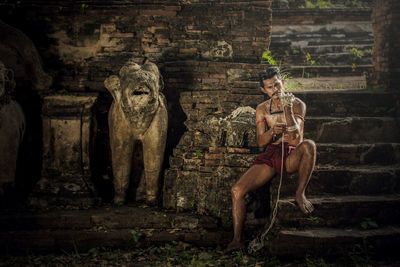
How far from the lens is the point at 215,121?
4332 millimetres

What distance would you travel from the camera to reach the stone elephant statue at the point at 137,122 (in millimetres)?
4152

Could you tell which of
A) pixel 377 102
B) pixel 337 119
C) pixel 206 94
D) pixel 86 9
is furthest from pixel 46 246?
pixel 377 102

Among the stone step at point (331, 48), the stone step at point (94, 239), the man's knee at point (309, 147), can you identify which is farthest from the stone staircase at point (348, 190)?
the stone step at point (331, 48)

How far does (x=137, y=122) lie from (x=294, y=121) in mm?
1896

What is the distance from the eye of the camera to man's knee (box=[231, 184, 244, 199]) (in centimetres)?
369

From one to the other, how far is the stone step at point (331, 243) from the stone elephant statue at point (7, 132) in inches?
130

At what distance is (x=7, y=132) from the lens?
4.27 m

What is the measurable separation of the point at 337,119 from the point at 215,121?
6.31 feet

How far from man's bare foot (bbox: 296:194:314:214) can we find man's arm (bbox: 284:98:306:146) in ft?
1.90

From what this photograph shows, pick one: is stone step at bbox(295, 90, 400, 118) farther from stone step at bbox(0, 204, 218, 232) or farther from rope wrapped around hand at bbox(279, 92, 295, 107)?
stone step at bbox(0, 204, 218, 232)

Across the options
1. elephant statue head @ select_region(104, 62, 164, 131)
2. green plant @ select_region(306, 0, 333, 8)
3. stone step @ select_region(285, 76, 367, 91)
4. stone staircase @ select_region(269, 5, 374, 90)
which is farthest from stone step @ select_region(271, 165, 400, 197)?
green plant @ select_region(306, 0, 333, 8)

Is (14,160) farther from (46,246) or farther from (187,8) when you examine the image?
(187,8)

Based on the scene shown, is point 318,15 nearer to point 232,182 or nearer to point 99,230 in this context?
point 232,182

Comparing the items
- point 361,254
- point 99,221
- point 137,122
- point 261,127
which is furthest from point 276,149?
point 99,221
